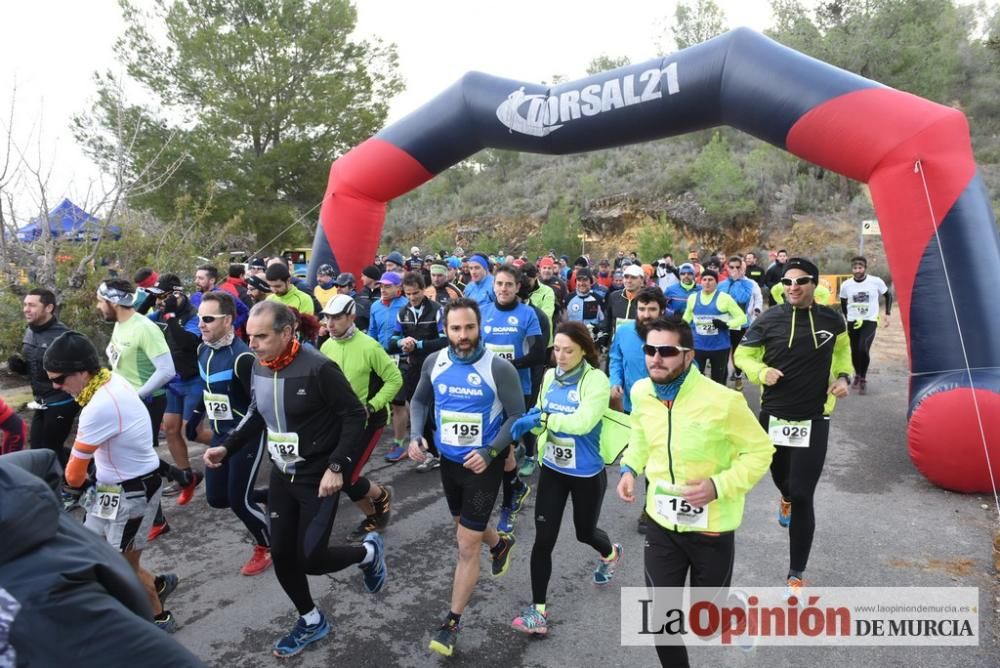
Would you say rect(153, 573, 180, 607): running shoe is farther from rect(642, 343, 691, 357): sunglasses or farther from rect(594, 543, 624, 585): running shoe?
rect(642, 343, 691, 357): sunglasses

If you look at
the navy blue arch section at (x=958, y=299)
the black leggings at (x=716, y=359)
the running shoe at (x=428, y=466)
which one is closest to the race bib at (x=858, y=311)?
the black leggings at (x=716, y=359)

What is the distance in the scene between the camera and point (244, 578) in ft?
13.6

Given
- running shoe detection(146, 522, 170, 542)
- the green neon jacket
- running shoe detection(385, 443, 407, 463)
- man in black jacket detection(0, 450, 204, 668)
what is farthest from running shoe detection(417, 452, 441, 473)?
man in black jacket detection(0, 450, 204, 668)

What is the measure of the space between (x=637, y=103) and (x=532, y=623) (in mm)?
6446

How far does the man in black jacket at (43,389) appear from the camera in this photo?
4.60 m

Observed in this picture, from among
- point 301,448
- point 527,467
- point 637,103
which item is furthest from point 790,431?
point 637,103

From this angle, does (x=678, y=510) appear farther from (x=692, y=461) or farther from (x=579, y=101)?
(x=579, y=101)

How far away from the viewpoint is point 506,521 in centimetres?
461

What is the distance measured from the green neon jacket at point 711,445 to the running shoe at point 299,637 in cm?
206

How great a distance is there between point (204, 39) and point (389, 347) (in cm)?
1759

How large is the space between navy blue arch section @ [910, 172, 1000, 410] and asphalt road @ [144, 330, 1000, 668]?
1.22 meters

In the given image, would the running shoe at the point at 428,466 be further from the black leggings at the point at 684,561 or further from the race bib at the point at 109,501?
the black leggings at the point at 684,561

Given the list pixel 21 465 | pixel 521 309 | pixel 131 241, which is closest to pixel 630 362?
pixel 521 309

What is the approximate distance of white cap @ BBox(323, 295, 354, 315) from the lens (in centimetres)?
449
